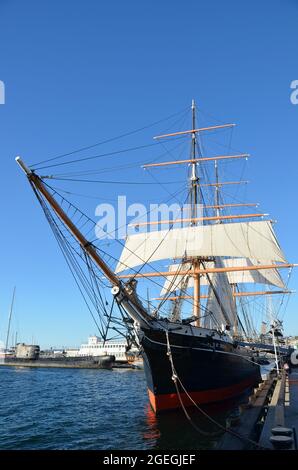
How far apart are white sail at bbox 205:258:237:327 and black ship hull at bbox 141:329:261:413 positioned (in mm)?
10484

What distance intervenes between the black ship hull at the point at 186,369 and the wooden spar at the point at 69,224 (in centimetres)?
393

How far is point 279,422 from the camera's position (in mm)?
10570

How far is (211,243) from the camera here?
39.5 metres

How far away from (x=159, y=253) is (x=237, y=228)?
8.73 m

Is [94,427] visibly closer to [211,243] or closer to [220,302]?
[220,302]

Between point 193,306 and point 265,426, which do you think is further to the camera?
point 193,306

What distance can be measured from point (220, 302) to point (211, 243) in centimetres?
574

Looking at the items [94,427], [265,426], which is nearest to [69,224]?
[94,427]

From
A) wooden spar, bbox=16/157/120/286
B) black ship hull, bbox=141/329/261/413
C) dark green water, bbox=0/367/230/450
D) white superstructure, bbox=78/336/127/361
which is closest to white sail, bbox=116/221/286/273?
black ship hull, bbox=141/329/261/413

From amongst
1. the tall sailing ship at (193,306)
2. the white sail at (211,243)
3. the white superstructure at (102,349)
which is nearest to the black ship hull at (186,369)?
the tall sailing ship at (193,306)

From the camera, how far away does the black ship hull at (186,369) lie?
67.8 ft
